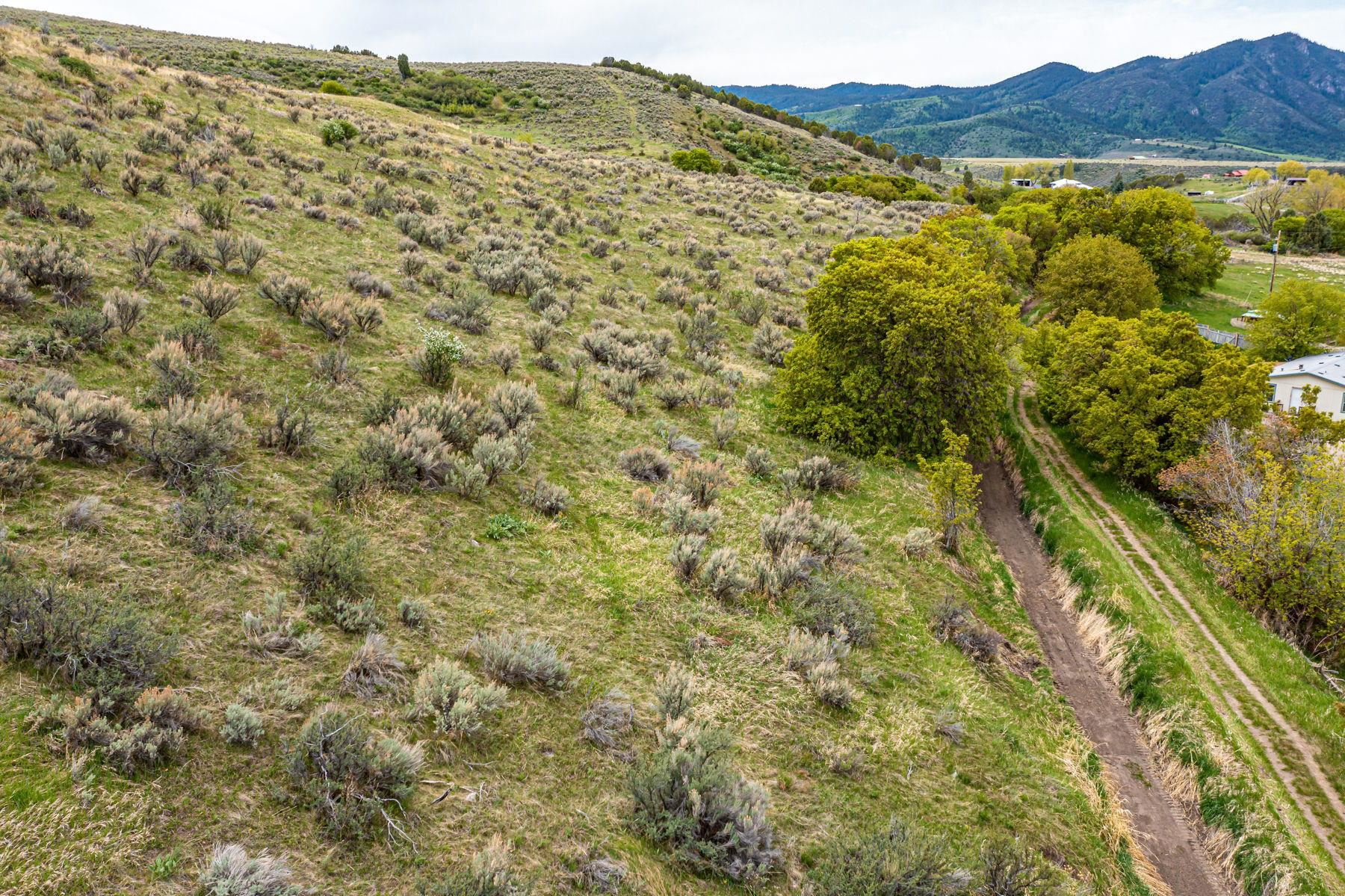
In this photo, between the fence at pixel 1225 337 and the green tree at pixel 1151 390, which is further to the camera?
the fence at pixel 1225 337

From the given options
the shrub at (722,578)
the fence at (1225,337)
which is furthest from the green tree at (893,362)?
the fence at (1225,337)

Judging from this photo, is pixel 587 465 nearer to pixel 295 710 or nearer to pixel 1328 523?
pixel 295 710

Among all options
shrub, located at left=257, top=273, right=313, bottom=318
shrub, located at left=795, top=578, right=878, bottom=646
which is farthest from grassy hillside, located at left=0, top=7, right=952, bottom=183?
shrub, located at left=795, top=578, right=878, bottom=646

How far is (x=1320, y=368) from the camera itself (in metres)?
38.7

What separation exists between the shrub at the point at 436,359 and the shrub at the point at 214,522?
248 inches

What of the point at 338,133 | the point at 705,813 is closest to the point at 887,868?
the point at 705,813

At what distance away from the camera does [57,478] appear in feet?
26.1

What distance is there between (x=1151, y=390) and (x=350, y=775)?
2885cm

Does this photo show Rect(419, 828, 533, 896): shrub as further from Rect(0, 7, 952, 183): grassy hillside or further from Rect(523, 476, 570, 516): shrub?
Rect(0, 7, 952, 183): grassy hillside

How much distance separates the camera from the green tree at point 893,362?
21.6 meters

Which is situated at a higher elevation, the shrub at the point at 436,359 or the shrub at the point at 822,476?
the shrub at the point at 436,359

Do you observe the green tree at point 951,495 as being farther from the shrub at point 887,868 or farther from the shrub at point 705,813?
the shrub at point 705,813

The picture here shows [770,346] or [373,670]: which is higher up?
[770,346]

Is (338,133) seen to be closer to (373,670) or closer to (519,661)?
(373,670)
